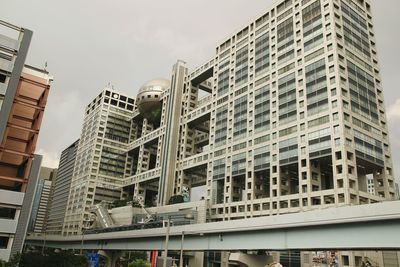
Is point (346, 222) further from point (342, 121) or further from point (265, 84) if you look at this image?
point (265, 84)

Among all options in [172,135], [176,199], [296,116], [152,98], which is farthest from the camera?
[152,98]

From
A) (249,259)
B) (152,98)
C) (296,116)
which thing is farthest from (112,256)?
(152,98)

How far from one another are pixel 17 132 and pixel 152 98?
8525cm

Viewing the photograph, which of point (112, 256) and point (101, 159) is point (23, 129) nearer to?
point (112, 256)

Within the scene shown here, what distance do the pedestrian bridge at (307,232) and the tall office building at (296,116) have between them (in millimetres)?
27419

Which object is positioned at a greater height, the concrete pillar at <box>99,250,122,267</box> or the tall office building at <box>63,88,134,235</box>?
the tall office building at <box>63,88,134,235</box>

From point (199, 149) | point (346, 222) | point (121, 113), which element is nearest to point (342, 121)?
point (346, 222)

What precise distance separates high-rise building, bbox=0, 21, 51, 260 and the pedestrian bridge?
19.9 metres

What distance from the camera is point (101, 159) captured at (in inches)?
6171

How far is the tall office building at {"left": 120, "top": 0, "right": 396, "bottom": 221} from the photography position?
2763 inches

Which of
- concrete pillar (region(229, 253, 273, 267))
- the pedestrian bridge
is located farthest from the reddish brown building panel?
concrete pillar (region(229, 253, 273, 267))

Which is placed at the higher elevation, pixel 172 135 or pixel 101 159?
pixel 101 159

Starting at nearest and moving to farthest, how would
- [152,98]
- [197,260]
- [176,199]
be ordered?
[197,260]
[176,199]
[152,98]

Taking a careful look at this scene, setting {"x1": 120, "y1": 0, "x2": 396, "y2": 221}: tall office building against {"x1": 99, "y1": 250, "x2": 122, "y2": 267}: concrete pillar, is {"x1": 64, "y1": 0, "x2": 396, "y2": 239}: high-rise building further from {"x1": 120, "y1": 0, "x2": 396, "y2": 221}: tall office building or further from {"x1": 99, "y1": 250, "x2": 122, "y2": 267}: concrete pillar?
{"x1": 99, "y1": 250, "x2": 122, "y2": 267}: concrete pillar
